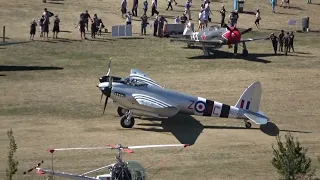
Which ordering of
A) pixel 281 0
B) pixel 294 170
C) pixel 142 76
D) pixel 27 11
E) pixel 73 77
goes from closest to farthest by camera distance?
pixel 294 170 < pixel 142 76 < pixel 73 77 < pixel 27 11 < pixel 281 0

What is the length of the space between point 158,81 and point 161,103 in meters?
7.68

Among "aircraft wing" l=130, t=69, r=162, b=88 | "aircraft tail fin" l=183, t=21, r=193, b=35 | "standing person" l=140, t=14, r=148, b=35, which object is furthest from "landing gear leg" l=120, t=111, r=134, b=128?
"standing person" l=140, t=14, r=148, b=35

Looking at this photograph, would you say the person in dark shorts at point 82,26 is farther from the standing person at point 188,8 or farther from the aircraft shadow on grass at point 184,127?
the aircraft shadow on grass at point 184,127

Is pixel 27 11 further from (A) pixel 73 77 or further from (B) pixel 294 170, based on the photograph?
(B) pixel 294 170

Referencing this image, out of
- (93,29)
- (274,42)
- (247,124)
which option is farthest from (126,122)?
(93,29)

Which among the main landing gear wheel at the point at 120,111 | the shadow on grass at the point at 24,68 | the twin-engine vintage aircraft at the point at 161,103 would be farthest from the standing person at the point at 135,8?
the twin-engine vintage aircraft at the point at 161,103

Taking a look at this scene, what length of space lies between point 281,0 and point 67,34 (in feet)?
63.0

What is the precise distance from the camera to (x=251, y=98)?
3319 centimetres

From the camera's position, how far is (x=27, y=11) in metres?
53.8

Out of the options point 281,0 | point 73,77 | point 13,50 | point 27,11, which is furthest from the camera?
point 281,0

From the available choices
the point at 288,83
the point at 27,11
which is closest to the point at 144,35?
the point at 27,11

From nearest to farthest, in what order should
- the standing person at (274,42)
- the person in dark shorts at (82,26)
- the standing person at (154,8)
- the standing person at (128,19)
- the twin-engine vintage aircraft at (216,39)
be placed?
the twin-engine vintage aircraft at (216,39) < the standing person at (274,42) < the person in dark shorts at (82,26) < the standing person at (128,19) < the standing person at (154,8)

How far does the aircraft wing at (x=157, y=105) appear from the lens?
105 ft

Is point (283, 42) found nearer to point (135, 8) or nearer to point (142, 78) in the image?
point (135, 8)
